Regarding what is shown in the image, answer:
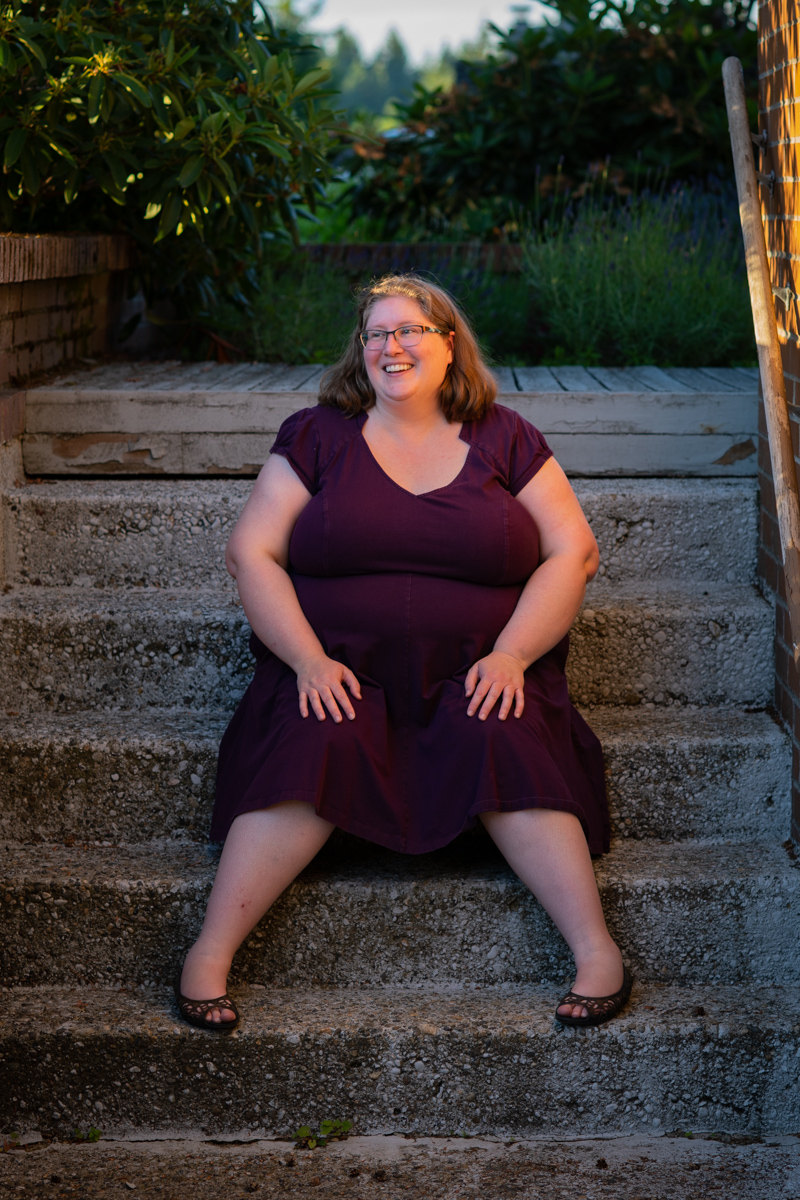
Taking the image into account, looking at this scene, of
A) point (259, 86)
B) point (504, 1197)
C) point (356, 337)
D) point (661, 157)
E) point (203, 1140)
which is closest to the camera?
point (504, 1197)

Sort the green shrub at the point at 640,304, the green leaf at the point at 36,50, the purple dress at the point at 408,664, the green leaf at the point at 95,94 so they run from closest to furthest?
the purple dress at the point at 408,664, the green leaf at the point at 36,50, the green leaf at the point at 95,94, the green shrub at the point at 640,304

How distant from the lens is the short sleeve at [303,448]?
2.44m

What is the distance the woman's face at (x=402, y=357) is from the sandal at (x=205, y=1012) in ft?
4.14

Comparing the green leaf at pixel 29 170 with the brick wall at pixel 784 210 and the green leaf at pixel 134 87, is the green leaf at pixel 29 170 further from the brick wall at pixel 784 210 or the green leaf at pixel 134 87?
the brick wall at pixel 784 210

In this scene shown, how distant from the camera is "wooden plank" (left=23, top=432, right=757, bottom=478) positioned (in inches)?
129

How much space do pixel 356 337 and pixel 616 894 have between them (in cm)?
132

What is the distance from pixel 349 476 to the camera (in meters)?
2.39

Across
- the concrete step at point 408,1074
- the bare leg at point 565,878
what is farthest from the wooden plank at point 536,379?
the concrete step at point 408,1074

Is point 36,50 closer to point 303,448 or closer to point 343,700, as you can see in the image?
point 303,448

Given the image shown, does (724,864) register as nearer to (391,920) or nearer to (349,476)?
(391,920)

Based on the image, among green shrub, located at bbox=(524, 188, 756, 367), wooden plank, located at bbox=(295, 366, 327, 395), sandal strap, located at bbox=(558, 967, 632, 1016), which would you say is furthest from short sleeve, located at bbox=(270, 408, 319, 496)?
green shrub, located at bbox=(524, 188, 756, 367)

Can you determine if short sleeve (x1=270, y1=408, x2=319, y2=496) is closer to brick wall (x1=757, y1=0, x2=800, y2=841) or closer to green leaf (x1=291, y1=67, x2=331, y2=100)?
brick wall (x1=757, y1=0, x2=800, y2=841)

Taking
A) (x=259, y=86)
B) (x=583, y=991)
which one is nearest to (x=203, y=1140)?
(x=583, y=991)

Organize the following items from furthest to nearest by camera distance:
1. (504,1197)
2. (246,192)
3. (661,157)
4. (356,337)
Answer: (661,157) → (246,192) → (356,337) → (504,1197)
